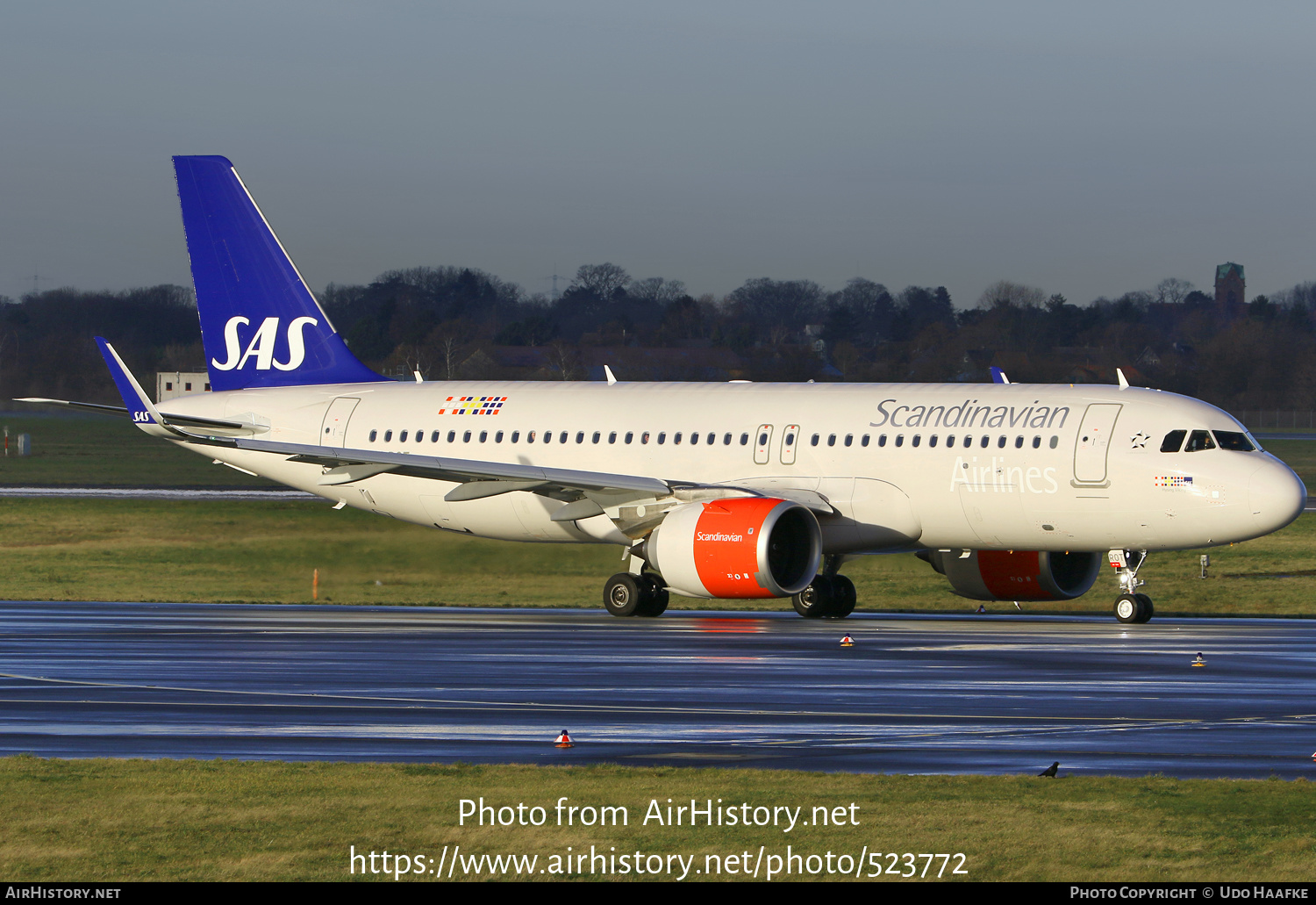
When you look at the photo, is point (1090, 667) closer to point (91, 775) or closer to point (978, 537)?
point (978, 537)

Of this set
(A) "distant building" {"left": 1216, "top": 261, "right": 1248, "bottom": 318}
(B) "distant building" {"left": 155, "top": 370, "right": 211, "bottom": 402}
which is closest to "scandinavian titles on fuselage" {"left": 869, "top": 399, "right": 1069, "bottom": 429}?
(B) "distant building" {"left": 155, "top": 370, "right": 211, "bottom": 402}

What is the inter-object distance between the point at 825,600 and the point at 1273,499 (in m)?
7.53

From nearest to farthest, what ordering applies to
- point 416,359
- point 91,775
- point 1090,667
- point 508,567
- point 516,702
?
point 91,775
point 516,702
point 1090,667
point 508,567
point 416,359

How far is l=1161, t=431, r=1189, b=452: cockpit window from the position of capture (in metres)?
29.4

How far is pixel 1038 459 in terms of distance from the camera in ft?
97.9

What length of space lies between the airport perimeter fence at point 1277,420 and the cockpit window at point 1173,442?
6739 cm

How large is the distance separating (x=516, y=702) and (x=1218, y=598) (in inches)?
873

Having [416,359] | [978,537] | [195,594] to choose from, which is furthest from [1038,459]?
[416,359]

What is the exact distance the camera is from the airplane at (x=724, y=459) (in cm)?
2944

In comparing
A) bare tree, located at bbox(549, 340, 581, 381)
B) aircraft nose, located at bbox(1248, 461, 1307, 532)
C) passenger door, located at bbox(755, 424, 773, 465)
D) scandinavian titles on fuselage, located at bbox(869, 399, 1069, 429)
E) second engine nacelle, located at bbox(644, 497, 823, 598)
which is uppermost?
bare tree, located at bbox(549, 340, 581, 381)

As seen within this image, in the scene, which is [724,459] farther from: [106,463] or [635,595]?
[106,463]

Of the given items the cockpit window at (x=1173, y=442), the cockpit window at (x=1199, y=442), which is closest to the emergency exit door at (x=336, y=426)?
the cockpit window at (x=1173, y=442)

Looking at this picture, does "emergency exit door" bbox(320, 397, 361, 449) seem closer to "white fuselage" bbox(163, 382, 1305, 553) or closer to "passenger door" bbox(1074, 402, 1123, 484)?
"white fuselage" bbox(163, 382, 1305, 553)

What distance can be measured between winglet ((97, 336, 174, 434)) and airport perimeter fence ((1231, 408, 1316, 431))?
7072 cm
